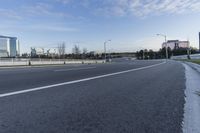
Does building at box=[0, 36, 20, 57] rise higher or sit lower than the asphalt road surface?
higher

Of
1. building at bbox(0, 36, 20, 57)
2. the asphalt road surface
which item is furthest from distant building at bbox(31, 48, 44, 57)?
the asphalt road surface

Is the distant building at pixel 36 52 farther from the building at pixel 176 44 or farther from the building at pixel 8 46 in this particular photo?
the building at pixel 176 44

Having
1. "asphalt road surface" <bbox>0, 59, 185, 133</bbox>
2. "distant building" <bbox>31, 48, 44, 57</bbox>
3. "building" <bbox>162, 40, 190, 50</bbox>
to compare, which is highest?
"building" <bbox>162, 40, 190, 50</bbox>

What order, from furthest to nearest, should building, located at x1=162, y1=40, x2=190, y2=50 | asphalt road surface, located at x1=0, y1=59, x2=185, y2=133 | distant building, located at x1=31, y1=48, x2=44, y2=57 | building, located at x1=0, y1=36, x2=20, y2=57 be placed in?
building, located at x1=162, y1=40, x2=190, y2=50
distant building, located at x1=31, y1=48, x2=44, y2=57
building, located at x1=0, y1=36, x2=20, y2=57
asphalt road surface, located at x1=0, y1=59, x2=185, y2=133

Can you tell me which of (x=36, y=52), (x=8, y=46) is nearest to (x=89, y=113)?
(x=8, y=46)

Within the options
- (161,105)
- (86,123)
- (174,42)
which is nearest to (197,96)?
(161,105)

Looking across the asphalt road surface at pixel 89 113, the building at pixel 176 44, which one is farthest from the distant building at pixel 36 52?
the asphalt road surface at pixel 89 113

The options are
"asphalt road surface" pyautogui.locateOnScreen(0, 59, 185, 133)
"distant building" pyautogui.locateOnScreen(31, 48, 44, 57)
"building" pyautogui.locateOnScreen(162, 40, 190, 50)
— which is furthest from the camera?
"building" pyautogui.locateOnScreen(162, 40, 190, 50)

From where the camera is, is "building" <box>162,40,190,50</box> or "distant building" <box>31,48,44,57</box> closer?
"distant building" <box>31,48,44,57</box>

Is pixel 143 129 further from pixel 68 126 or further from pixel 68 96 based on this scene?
pixel 68 96

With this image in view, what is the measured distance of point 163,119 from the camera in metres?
4.98

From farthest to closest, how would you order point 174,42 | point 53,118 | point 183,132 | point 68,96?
point 174,42, point 68,96, point 53,118, point 183,132

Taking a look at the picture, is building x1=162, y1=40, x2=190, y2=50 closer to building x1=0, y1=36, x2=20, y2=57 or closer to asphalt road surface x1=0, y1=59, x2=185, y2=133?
building x1=0, y1=36, x2=20, y2=57

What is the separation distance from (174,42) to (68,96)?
6852 inches
